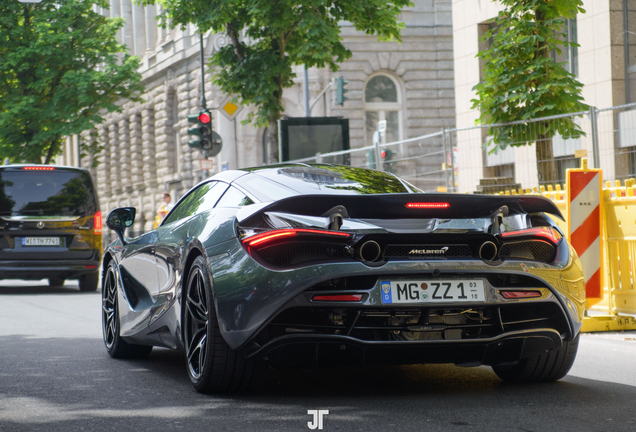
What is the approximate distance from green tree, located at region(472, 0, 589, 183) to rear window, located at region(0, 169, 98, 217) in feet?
19.9

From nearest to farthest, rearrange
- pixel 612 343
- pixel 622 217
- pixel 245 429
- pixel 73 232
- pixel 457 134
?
pixel 245 429 < pixel 612 343 < pixel 622 217 < pixel 457 134 < pixel 73 232

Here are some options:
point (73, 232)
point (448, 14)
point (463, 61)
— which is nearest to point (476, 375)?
point (73, 232)

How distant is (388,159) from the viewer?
1400 cm

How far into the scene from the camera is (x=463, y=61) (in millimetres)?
25422

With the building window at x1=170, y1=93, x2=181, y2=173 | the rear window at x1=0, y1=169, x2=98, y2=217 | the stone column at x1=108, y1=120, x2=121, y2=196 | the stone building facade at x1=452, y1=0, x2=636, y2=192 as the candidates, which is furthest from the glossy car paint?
the stone column at x1=108, y1=120, x2=121, y2=196

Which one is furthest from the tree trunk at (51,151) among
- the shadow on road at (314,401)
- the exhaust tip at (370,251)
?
the exhaust tip at (370,251)

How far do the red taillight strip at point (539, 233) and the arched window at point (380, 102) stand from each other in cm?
3299

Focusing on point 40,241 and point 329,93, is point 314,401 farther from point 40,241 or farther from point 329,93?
point 329,93

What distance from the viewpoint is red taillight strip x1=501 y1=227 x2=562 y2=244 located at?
4871 mm

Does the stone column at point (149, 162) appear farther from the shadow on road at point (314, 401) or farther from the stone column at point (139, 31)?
the shadow on road at point (314, 401)

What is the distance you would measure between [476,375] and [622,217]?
11.6 ft

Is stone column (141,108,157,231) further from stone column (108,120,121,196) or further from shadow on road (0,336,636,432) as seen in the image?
shadow on road (0,336,636,432)

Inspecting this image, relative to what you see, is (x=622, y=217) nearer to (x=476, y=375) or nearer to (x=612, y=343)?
(x=612, y=343)

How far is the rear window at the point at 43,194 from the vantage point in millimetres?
14117
